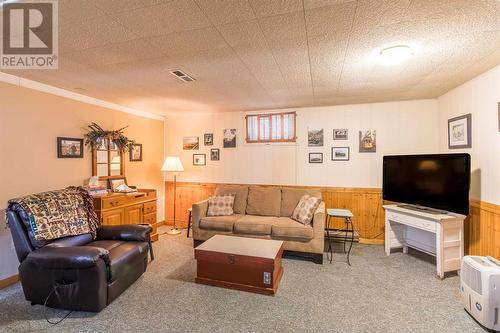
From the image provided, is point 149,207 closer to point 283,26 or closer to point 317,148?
point 317,148

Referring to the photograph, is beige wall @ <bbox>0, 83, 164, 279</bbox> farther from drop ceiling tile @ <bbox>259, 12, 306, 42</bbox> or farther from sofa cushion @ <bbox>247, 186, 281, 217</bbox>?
drop ceiling tile @ <bbox>259, 12, 306, 42</bbox>

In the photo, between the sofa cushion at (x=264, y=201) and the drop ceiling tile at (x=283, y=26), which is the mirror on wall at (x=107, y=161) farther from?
the drop ceiling tile at (x=283, y=26)

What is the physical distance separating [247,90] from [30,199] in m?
2.78

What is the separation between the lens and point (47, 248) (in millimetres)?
2238

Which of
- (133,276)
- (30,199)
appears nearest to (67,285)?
(133,276)

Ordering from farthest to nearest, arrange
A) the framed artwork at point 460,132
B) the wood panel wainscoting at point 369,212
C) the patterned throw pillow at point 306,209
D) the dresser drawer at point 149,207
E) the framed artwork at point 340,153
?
the framed artwork at point 340,153
the dresser drawer at point 149,207
the patterned throw pillow at point 306,209
the framed artwork at point 460,132
the wood panel wainscoting at point 369,212

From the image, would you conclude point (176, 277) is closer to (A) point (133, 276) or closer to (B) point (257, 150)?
(A) point (133, 276)

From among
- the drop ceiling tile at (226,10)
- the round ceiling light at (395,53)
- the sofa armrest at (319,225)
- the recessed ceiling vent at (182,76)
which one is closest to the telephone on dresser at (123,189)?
the recessed ceiling vent at (182,76)

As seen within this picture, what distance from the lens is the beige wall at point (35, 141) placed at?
2775 mm

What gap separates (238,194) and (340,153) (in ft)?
6.53

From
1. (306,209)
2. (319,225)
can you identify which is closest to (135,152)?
(306,209)

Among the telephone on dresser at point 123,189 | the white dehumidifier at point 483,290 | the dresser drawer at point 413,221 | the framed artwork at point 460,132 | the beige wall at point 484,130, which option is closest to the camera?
the white dehumidifier at point 483,290

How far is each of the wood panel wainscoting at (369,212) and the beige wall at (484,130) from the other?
199 mm

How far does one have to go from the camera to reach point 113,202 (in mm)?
3529
